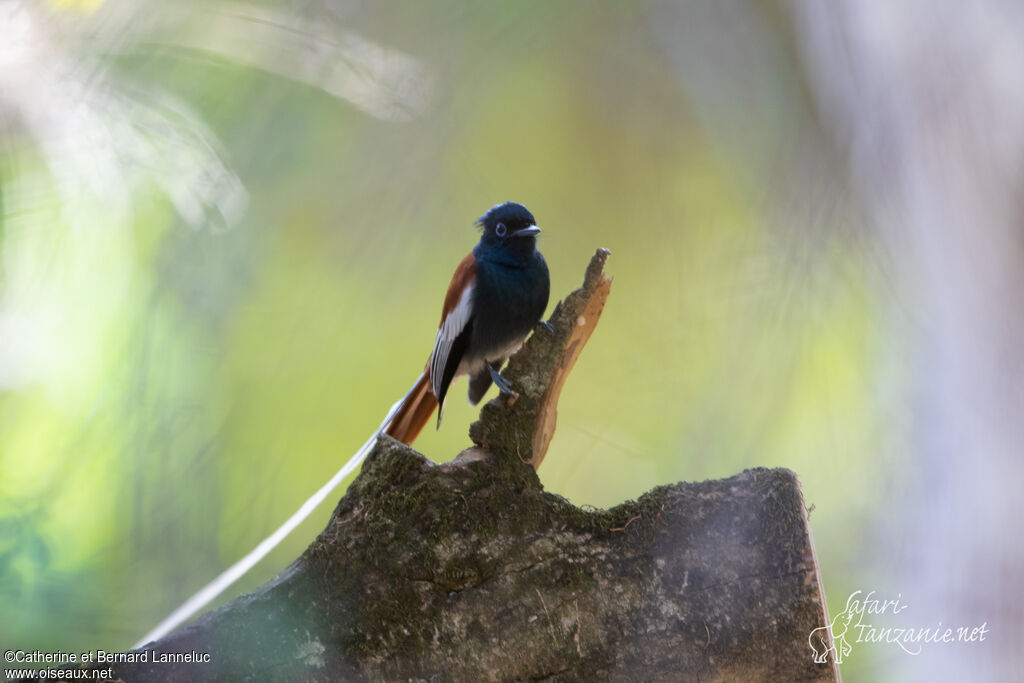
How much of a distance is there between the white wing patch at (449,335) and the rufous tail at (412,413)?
0.04 meters

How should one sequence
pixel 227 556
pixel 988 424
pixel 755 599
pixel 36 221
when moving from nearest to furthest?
pixel 755 599
pixel 988 424
pixel 36 221
pixel 227 556

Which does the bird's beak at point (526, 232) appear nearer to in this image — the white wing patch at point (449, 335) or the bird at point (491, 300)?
the bird at point (491, 300)

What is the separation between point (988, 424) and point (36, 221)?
6.45ft

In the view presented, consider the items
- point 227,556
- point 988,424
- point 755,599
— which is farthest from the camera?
point 227,556

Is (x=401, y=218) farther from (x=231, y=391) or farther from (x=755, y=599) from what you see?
(x=755, y=599)

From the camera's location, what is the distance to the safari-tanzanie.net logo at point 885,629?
133 centimetres

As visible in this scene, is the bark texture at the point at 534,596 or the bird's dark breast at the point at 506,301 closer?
the bark texture at the point at 534,596

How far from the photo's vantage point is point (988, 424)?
4.27 ft

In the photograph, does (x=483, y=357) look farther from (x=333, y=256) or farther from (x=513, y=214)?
(x=333, y=256)

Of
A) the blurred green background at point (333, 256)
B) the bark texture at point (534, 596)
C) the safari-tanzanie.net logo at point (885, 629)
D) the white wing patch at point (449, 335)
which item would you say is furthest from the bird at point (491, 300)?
the safari-tanzanie.net logo at point (885, 629)

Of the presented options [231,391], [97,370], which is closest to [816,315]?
[231,391]

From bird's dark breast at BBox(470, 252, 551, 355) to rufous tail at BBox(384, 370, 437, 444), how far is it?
0.15m

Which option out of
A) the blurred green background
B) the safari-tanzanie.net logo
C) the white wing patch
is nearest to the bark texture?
the white wing patch

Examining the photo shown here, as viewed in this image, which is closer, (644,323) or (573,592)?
(573,592)
